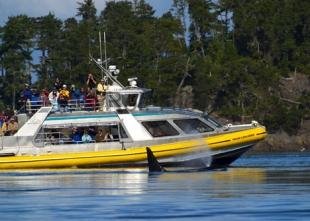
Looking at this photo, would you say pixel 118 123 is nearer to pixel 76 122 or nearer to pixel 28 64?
pixel 76 122

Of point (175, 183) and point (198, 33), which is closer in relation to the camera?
point (175, 183)

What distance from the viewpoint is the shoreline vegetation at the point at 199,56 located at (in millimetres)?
143500

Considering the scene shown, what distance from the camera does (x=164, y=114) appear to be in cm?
5828

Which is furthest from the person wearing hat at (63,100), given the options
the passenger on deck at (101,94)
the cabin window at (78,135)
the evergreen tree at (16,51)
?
the evergreen tree at (16,51)

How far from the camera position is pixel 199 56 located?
153250 millimetres

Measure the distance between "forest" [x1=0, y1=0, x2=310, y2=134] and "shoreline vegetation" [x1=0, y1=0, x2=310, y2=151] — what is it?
0.36 feet

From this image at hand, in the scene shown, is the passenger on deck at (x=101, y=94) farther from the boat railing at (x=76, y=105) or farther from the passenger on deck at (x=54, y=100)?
the passenger on deck at (x=54, y=100)

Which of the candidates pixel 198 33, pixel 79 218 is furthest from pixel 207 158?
pixel 198 33

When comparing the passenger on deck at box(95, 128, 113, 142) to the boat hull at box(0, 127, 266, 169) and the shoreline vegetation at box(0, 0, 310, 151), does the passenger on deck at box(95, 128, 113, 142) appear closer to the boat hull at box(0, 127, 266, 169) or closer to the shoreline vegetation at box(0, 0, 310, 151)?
the boat hull at box(0, 127, 266, 169)

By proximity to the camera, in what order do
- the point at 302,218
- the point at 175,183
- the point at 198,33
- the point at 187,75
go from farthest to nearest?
the point at 198,33 < the point at 187,75 < the point at 175,183 < the point at 302,218

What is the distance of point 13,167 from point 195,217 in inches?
1108

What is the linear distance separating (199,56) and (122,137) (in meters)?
95.6

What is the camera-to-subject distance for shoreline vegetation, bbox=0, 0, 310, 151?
143500 millimetres

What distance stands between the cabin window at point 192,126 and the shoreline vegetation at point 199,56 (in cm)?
7775
